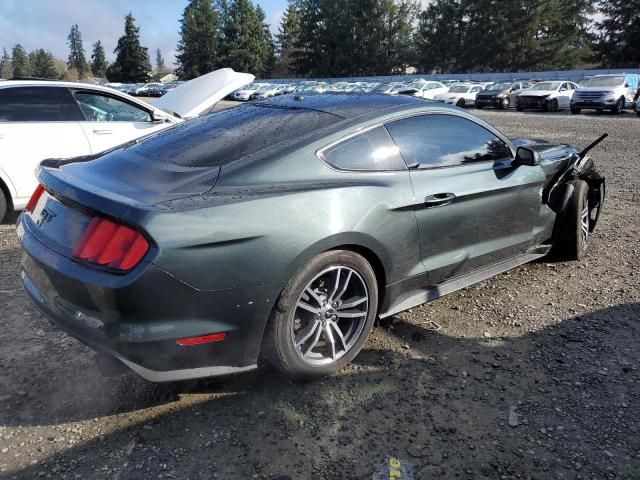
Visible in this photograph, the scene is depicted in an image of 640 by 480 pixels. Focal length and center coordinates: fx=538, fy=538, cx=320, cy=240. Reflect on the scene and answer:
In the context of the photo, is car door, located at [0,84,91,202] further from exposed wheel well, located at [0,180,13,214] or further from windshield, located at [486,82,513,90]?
windshield, located at [486,82,513,90]

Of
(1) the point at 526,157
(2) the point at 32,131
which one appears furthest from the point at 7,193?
(1) the point at 526,157

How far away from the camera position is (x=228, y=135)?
3.19 metres

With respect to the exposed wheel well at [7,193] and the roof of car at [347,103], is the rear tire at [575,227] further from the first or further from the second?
the exposed wheel well at [7,193]

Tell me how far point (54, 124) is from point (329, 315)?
4525 millimetres

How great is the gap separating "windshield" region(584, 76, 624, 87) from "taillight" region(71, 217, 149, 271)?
88.0ft

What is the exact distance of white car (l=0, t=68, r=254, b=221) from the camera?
565 cm

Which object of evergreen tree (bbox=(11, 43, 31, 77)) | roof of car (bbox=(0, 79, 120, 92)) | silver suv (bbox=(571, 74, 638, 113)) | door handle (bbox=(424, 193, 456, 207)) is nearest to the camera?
door handle (bbox=(424, 193, 456, 207))

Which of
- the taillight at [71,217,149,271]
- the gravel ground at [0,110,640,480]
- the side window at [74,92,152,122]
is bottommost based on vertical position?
the gravel ground at [0,110,640,480]

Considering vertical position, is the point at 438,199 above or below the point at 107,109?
below

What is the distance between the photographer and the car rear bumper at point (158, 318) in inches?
91.5

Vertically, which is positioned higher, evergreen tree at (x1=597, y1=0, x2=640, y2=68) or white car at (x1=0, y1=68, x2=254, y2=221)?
evergreen tree at (x1=597, y1=0, x2=640, y2=68)

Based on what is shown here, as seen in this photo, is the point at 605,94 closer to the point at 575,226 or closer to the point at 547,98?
the point at 547,98

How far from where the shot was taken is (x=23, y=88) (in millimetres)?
5754

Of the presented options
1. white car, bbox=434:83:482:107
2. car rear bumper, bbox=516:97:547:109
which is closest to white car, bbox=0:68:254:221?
car rear bumper, bbox=516:97:547:109
